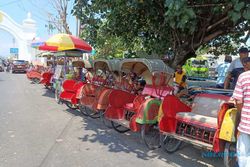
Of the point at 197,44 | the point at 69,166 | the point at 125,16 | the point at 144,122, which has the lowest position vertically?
the point at 69,166

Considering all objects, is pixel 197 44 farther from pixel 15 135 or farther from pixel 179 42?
pixel 15 135

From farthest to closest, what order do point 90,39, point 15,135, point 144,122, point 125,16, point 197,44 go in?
point 90,39 → point 125,16 → point 197,44 → point 15,135 → point 144,122

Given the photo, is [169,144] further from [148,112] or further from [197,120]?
[197,120]

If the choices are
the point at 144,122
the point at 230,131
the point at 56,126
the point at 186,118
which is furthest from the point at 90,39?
the point at 230,131

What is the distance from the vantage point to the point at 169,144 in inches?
242

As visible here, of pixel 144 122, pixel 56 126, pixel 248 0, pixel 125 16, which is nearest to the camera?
pixel 248 0

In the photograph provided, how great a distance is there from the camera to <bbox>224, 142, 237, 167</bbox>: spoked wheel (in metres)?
4.42

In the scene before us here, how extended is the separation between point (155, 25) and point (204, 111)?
4.91 meters

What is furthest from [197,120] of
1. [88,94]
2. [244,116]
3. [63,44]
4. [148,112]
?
[63,44]

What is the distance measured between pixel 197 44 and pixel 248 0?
4.27 m

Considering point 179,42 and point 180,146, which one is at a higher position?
point 179,42

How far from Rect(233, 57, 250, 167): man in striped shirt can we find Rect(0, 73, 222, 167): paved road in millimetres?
1517

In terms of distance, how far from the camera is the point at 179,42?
29.9ft

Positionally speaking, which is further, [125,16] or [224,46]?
[224,46]
